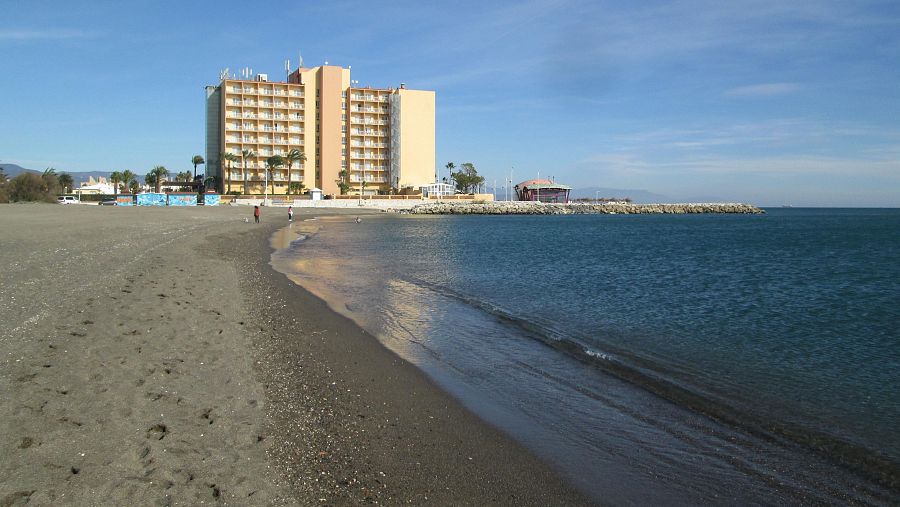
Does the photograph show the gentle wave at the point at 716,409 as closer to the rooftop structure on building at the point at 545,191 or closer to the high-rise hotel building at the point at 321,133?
the high-rise hotel building at the point at 321,133

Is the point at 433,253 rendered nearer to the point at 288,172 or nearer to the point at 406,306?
the point at 406,306

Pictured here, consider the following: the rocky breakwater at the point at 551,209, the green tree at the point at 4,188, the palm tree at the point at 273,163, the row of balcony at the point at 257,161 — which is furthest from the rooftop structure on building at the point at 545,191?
the green tree at the point at 4,188

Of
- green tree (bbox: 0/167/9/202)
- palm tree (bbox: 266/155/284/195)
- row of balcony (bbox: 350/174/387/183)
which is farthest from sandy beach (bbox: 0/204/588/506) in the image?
row of balcony (bbox: 350/174/387/183)

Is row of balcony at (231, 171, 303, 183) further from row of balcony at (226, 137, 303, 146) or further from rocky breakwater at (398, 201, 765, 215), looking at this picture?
rocky breakwater at (398, 201, 765, 215)

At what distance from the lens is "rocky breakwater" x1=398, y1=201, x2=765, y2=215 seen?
10850cm

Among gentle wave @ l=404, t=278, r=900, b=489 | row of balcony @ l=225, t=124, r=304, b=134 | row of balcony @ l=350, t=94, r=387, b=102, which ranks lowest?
gentle wave @ l=404, t=278, r=900, b=489

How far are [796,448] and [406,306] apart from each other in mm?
10448

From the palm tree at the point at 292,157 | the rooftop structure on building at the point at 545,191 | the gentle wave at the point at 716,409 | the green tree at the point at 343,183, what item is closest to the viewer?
the gentle wave at the point at 716,409

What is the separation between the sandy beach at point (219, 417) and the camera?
4809 millimetres

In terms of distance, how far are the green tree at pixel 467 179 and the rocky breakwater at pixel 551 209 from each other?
13786 millimetres

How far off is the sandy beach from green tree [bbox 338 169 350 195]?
99.1 metres

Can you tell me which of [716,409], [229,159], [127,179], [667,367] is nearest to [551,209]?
[229,159]

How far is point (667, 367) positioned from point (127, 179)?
417 ft

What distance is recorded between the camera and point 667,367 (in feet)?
34.4
